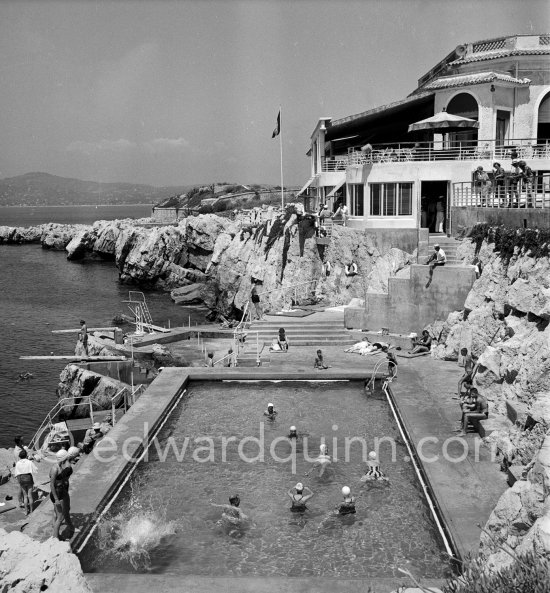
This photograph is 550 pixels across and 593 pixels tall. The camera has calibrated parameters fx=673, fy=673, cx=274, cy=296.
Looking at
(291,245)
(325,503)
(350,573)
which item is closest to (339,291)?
(291,245)

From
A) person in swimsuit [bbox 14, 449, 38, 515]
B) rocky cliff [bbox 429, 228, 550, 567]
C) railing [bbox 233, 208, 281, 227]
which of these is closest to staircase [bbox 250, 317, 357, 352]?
rocky cliff [bbox 429, 228, 550, 567]

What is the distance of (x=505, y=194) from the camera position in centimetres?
2719

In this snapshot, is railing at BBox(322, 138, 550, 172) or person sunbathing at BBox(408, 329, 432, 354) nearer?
person sunbathing at BBox(408, 329, 432, 354)

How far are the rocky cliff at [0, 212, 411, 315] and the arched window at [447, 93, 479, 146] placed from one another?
786 centimetres

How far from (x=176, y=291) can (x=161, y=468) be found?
45651 mm

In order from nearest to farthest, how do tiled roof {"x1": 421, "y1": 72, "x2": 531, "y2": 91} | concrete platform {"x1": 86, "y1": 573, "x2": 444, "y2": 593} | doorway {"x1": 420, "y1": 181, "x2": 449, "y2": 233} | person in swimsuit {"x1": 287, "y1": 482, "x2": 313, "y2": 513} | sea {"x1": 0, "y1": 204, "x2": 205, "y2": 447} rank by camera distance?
concrete platform {"x1": 86, "y1": 573, "x2": 444, "y2": 593}, person in swimsuit {"x1": 287, "y1": 482, "x2": 313, "y2": 513}, sea {"x1": 0, "y1": 204, "x2": 205, "y2": 447}, doorway {"x1": 420, "y1": 181, "x2": 449, "y2": 233}, tiled roof {"x1": 421, "y1": 72, "x2": 531, "y2": 91}

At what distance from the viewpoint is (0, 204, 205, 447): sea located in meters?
30.9

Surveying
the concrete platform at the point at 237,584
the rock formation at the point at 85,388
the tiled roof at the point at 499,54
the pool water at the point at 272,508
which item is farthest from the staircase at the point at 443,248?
the concrete platform at the point at 237,584

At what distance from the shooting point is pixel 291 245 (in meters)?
37.8

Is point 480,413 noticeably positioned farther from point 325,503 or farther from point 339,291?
point 339,291

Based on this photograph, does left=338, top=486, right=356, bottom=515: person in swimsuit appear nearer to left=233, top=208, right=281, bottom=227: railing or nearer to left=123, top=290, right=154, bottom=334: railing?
left=123, top=290, right=154, bottom=334: railing

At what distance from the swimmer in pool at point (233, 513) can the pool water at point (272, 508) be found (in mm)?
169

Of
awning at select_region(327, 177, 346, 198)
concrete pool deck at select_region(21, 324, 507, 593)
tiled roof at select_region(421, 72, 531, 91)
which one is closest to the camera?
concrete pool deck at select_region(21, 324, 507, 593)

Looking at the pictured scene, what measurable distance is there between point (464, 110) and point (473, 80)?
1.63m
